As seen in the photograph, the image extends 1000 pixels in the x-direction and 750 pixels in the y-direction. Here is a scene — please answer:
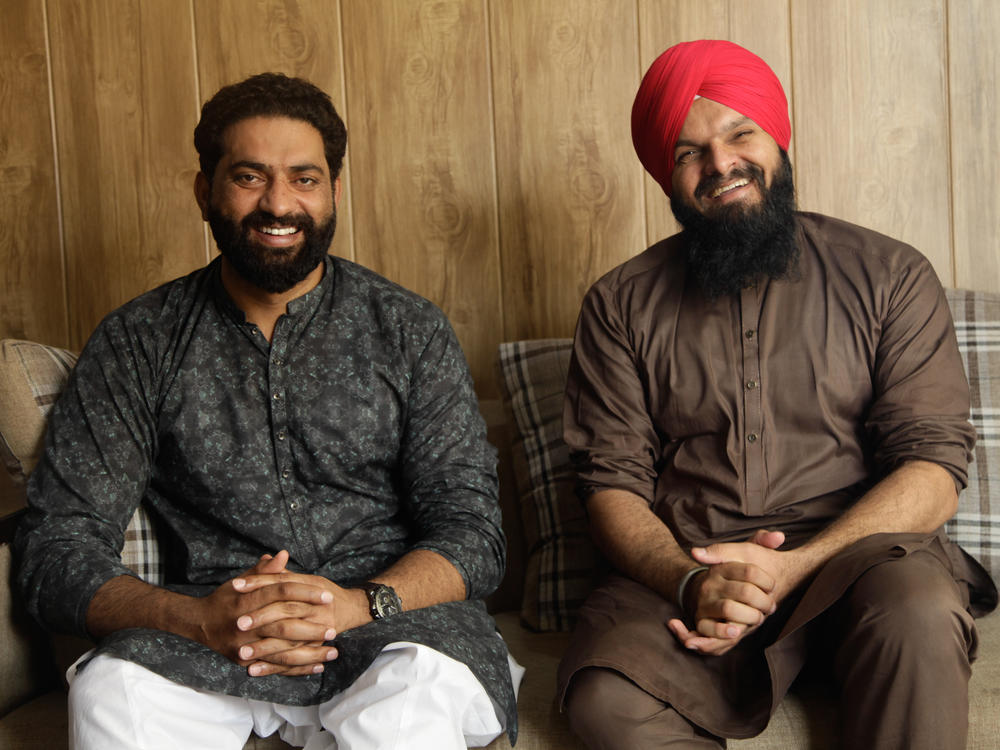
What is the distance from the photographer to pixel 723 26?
2303 mm

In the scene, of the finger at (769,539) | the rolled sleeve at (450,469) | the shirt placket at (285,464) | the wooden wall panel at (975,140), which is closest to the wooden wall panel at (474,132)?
the wooden wall panel at (975,140)

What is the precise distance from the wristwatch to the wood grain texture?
1491 millimetres

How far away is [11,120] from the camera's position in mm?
2604

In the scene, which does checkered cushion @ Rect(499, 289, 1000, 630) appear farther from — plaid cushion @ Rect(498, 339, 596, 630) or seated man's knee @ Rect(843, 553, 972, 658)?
seated man's knee @ Rect(843, 553, 972, 658)

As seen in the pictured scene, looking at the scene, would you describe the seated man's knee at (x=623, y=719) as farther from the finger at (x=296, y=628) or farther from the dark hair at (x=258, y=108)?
the dark hair at (x=258, y=108)

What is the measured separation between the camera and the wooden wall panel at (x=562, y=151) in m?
2.37

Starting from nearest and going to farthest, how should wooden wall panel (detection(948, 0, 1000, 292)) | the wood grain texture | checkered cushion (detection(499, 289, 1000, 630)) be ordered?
checkered cushion (detection(499, 289, 1000, 630)) → wooden wall panel (detection(948, 0, 1000, 292)) → the wood grain texture

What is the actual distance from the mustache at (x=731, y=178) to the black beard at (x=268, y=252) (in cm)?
75

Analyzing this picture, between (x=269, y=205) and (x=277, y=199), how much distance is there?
0.02m

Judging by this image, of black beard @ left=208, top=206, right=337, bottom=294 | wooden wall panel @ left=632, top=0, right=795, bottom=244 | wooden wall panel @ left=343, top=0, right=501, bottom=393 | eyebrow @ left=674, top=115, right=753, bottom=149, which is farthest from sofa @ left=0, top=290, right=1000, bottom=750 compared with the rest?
wooden wall panel @ left=632, top=0, right=795, bottom=244

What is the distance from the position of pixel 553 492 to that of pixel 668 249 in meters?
0.57

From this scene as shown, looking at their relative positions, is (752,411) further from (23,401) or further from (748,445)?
(23,401)

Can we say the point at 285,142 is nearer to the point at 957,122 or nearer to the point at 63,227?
the point at 63,227

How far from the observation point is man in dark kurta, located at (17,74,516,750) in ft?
5.53
